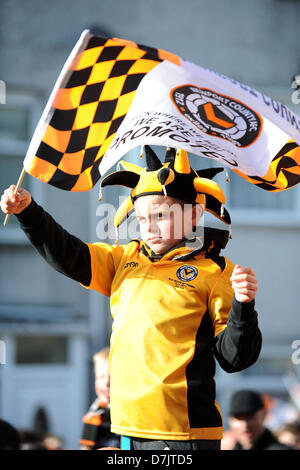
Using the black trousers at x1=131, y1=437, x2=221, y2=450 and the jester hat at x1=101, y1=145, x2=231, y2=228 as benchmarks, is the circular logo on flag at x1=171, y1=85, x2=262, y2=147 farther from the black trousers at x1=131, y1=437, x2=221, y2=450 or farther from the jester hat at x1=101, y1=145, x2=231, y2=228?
the black trousers at x1=131, y1=437, x2=221, y2=450

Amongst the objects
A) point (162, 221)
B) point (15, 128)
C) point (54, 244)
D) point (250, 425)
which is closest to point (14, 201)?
point (54, 244)

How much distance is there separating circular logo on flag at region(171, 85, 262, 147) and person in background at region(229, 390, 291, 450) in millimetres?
2427

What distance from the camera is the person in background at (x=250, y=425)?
487cm

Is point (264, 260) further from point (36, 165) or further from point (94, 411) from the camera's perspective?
point (36, 165)

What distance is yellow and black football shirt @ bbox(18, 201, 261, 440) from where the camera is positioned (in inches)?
110

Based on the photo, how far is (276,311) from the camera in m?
8.93

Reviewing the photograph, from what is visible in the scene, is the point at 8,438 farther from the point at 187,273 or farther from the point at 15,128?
the point at 15,128

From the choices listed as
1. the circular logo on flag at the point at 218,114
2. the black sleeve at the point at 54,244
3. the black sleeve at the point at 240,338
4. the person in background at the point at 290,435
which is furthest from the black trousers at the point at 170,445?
the person in background at the point at 290,435

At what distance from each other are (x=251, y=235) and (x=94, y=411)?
16.5 feet

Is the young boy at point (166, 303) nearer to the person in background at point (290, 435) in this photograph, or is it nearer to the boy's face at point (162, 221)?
the boy's face at point (162, 221)

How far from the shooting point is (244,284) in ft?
8.79

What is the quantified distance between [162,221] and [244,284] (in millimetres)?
506
